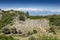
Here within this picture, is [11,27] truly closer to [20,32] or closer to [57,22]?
[20,32]

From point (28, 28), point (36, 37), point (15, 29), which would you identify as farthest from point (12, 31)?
point (36, 37)

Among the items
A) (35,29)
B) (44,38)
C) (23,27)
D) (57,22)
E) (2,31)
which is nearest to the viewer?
(44,38)

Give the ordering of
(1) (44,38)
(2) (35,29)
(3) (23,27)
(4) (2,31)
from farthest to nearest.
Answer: (4) (2,31) → (3) (23,27) → (2) (35,29) → (1) (44,38)

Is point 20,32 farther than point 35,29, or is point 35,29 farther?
point 20,32

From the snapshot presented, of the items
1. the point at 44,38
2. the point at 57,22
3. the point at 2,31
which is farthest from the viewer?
the point at 57,22

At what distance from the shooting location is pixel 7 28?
3309cm

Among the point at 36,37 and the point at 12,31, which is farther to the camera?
the point at 12,31

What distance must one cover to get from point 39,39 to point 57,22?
2805 centimetres

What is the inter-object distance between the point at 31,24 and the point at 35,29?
1.17 meters

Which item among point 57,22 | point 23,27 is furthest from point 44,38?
point 57,22

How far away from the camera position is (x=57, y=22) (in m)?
46.0

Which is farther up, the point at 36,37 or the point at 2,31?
the point at 36,37

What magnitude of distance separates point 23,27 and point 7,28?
134 inches

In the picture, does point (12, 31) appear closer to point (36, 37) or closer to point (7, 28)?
point (7, 28)
